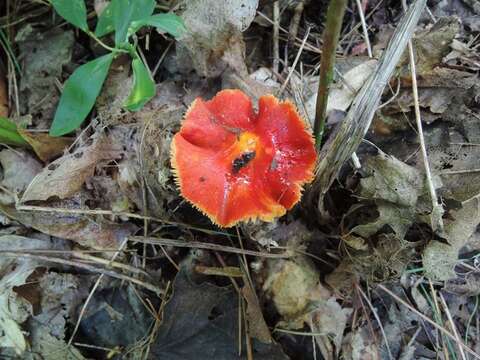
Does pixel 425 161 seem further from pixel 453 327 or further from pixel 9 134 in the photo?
pixel 9 134

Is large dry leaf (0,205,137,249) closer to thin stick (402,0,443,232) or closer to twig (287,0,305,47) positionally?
twig (287,0,305,47)

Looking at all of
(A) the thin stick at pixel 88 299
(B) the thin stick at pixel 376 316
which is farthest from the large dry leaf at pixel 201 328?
(B) the thin stick at pixel 376 316

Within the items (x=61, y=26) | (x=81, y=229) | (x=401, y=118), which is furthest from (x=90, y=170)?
(x=401, y=118)

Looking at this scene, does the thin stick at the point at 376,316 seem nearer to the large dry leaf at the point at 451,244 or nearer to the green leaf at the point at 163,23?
the large dry leaf at the point at 451,244

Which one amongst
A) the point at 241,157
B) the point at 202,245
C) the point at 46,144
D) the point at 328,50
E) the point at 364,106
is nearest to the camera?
the point at 328,50

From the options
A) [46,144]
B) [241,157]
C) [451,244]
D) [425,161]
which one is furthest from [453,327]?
[46,144]

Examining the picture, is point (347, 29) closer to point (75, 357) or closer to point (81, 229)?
point (81, 229)

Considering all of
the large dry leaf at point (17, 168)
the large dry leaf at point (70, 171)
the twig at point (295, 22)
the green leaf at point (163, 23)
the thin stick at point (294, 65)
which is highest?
the green leaf at point (163, 23)
